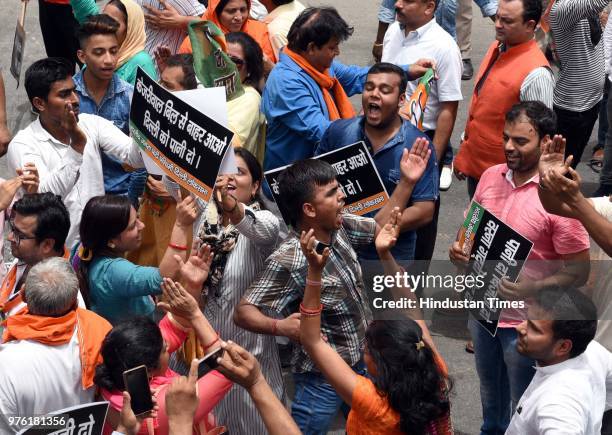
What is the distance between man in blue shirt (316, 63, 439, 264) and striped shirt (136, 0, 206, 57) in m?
2.25

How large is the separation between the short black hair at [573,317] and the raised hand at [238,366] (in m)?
1.23

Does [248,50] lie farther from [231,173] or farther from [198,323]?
[198,323]

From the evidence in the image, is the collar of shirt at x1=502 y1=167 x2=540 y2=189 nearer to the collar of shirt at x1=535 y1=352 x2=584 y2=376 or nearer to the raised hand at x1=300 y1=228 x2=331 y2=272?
the collar of shirt at x1=535 y1=352 x2=584 y2=376

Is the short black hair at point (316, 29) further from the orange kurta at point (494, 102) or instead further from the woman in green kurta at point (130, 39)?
the woman in green kurta at point (130, 39)

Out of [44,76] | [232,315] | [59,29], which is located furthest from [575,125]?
[59,29]

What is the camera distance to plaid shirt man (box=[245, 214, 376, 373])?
4.21 metres

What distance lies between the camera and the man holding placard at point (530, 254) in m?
4.43

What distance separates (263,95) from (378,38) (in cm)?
420

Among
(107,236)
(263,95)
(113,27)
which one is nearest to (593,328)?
(107,236)

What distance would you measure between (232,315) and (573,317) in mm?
1565

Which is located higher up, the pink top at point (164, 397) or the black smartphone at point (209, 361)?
the black smartphone at point (209, 361)

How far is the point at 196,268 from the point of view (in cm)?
404

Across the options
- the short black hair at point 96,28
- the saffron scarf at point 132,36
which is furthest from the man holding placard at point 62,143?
the saffron scarf at point 132,36

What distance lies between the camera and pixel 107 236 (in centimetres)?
444
